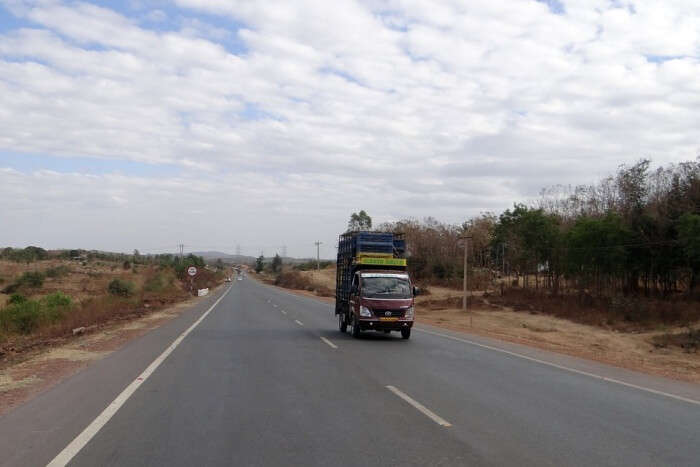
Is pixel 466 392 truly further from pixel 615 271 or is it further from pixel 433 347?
pixel 615 271

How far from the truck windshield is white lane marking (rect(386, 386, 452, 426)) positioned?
336 inches

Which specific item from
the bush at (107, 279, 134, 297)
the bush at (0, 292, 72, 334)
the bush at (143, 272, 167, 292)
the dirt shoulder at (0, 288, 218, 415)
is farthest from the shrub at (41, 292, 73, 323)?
the bush at (143, 272, 167, 292)

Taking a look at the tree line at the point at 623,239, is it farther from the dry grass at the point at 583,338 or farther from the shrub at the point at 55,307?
the shrub at the point at 55,307

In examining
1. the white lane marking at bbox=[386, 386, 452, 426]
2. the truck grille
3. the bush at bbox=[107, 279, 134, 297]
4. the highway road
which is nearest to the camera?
the highway road

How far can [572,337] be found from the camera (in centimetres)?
2847

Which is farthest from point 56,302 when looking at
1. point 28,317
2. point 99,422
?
point 99,422

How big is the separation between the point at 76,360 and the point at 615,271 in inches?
1319

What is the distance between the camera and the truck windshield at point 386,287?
19.4 m

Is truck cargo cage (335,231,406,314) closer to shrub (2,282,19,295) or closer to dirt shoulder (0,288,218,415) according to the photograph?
dirt shoulder (0,288,218,415)

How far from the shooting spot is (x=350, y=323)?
21.5m

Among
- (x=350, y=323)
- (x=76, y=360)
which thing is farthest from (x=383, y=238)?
(x=76, y=360)

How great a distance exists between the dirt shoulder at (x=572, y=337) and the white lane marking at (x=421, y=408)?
710 centimetres

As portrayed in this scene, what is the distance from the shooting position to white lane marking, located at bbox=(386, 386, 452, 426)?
830 centimetres

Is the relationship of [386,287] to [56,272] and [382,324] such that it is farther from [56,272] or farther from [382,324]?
[56,272]
